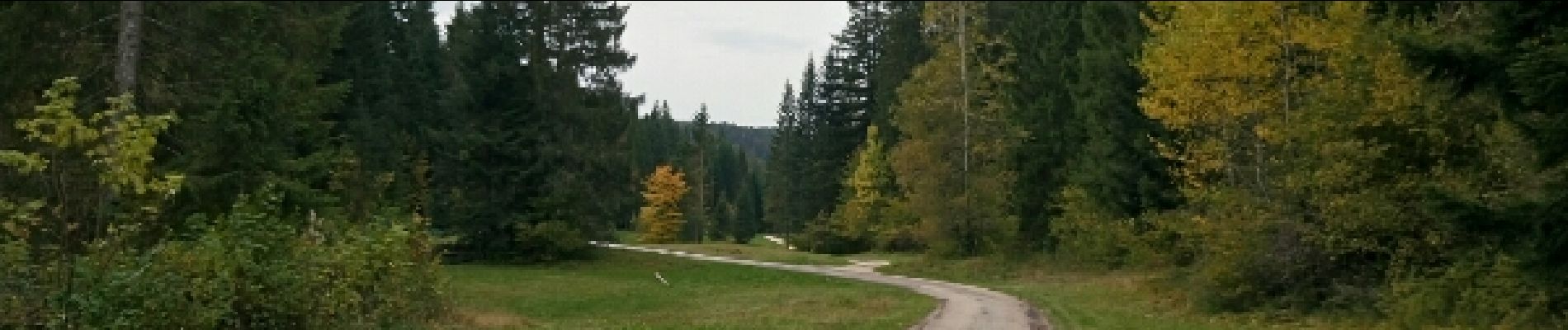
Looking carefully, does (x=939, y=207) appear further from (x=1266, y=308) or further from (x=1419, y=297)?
(x=1419, y=297)

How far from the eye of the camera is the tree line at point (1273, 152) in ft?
32.4

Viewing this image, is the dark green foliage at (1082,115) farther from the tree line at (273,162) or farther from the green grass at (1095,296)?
the tree line at (273,162)

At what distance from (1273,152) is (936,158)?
16.5 m

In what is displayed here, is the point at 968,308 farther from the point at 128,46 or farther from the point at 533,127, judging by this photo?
the point at 533,127

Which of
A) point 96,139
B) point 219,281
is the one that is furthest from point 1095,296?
point 96,139

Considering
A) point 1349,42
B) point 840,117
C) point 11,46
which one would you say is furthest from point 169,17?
point 840,117

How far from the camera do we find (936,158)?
34188mm

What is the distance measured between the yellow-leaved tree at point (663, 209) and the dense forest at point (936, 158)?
102 feet

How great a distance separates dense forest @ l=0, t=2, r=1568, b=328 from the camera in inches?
366

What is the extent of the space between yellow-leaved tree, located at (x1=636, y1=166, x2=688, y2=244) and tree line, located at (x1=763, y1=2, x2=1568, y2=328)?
38.0 metres

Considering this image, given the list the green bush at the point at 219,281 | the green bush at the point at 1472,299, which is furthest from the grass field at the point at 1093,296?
the green bush at the point at 219,281

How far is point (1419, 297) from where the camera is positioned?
1409cm

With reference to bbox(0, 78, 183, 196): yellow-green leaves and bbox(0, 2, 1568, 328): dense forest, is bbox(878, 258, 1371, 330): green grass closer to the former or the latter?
bbox(0, 2, 1568, 328): dense forest

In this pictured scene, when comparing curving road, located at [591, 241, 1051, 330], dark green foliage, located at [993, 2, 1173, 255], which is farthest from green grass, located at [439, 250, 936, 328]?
dark green foliage, located at [993, 2, 1173, 255]
